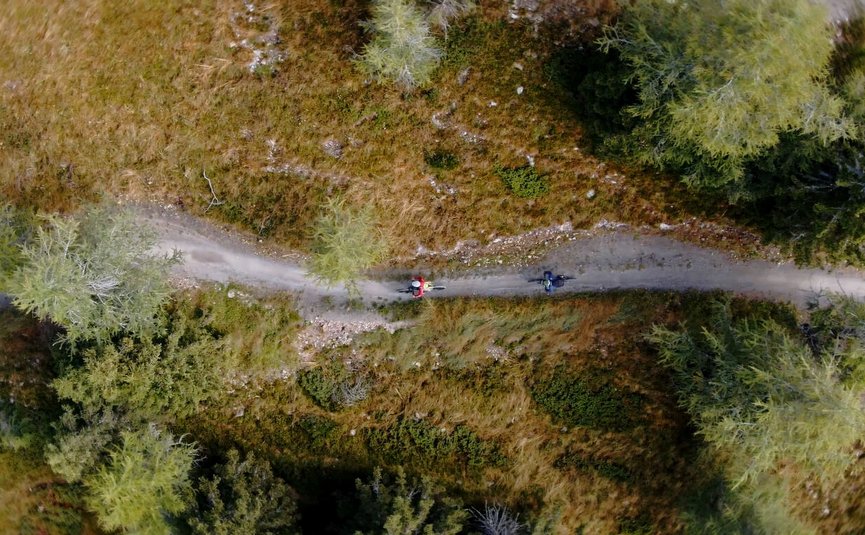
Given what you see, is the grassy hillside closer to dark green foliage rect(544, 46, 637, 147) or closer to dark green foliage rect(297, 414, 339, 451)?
dark green foliage rect(297, 414, 339, 451)

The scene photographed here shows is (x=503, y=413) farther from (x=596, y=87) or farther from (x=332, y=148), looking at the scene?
(x=596, y=87)

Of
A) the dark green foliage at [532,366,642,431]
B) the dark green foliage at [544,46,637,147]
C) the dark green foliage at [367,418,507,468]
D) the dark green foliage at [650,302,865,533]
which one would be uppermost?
the dark green foliage at [544,46,637,147]

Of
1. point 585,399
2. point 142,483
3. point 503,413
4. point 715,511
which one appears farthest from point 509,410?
point 142,483

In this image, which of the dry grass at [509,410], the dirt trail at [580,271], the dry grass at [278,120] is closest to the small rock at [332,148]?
the dry grass at [278,120]

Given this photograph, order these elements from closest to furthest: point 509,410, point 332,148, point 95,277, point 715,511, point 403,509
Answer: point 95,277 → point 403,509 → point 715,511 → point 332,148 → point 509,410

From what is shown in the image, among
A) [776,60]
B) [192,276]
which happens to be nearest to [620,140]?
[776,60]

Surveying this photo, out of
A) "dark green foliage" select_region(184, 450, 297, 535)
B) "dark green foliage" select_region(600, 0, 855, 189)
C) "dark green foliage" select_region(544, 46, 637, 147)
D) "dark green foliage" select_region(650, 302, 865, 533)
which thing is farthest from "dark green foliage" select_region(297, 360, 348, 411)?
"dark green foliage" select_region(600, 0, 855, 189)

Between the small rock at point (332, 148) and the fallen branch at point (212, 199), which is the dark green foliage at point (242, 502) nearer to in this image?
the fallen branch at point (212, 199)
